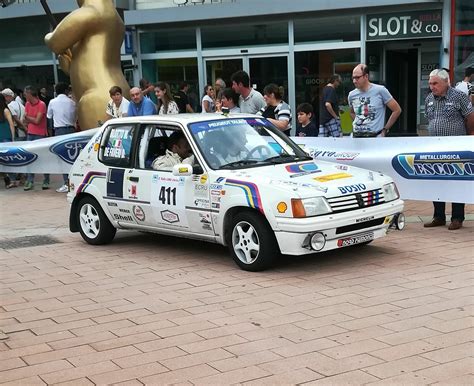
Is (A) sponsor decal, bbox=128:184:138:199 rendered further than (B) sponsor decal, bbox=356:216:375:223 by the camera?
Yes

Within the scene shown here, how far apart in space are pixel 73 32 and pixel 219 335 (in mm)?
9712

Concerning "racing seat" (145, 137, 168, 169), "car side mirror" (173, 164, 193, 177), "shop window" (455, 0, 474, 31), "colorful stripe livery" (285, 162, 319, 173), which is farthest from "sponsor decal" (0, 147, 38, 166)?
"shop window" (455, 0, 474, 31)

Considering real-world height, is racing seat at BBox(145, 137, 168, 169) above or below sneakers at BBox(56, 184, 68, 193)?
above

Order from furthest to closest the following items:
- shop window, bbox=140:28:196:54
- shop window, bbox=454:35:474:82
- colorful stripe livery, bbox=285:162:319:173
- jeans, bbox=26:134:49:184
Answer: shop window, bbox=140:28:196:54 → shop window, bbox=454:35:474:82 → jeans, bbox=26:134:49:184 → colorful stripe livery, bbox=285:162:319:173

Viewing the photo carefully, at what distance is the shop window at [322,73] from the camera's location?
17141 millimetres

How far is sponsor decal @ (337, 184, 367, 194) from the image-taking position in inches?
259

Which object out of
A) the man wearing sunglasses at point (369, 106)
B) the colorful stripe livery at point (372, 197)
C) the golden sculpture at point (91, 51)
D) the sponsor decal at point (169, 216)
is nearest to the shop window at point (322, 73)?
the golden sculpture at point (91, 51)

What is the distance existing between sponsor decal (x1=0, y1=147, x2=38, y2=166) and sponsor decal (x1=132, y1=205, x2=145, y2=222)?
5957 millimetres

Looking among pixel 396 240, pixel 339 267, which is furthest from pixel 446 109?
pixel 339 267

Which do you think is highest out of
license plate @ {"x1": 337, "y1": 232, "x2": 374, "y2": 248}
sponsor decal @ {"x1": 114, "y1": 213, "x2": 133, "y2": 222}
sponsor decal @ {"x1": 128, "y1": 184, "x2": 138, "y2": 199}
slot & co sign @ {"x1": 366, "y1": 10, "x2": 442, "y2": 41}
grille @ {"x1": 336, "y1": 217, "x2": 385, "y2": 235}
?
slot & co sign @ {"x1": 366, "y1": 10, "x2": 442, "y2": 41}

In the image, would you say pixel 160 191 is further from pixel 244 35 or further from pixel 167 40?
pixel 167 40

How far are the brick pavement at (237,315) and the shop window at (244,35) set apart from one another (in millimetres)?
10629

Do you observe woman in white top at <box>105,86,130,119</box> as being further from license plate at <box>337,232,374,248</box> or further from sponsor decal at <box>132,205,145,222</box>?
license plate at <box>337,232,374,248</box>

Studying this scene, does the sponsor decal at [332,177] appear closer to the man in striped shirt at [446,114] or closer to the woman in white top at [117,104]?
the man in striped shirt at [446,114]
